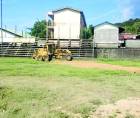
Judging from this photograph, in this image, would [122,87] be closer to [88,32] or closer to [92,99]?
[92,99]

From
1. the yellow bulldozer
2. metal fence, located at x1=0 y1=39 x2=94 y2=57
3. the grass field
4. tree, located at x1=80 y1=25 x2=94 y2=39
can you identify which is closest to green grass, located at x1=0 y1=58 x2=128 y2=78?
the grass field

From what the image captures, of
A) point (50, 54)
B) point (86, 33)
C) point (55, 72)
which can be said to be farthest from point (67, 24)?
point (55, 72)

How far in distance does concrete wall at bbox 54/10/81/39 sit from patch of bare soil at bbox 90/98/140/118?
52.6 meters

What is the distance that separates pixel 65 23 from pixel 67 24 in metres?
0.37

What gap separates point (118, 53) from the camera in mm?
50656

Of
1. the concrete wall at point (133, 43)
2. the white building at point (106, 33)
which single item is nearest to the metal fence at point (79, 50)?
the concrete wall at point (133, 43)

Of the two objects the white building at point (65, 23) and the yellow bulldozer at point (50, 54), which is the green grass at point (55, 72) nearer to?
the yellow bulldozer at point (50, 54)

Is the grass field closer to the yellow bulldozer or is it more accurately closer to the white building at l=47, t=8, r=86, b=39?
the yellow bulldozer

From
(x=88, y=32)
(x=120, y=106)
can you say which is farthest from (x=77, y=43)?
(x=120, y=106)

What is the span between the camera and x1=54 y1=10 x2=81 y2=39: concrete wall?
219 ft

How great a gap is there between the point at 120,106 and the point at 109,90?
11.1ft

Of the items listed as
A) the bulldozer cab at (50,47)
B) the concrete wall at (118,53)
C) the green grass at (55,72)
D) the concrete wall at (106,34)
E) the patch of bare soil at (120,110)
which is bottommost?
the patch of bare soil at (120,110)

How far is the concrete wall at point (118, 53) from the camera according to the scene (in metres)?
50.3

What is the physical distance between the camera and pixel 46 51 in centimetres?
4447
